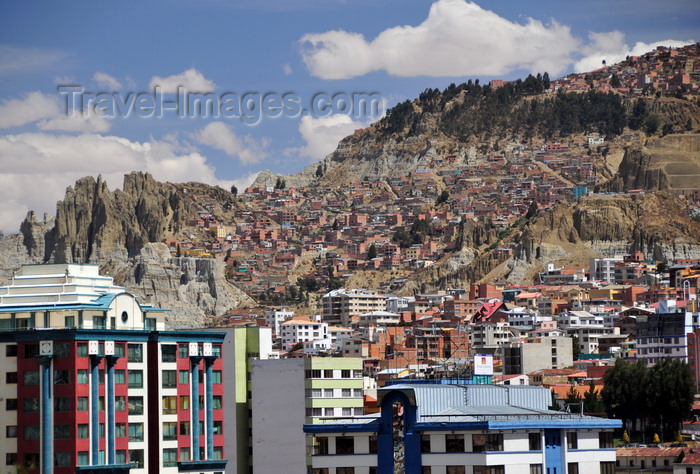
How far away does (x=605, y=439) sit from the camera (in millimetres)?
58875

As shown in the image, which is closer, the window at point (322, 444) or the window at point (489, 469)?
the window at point (489, 469)

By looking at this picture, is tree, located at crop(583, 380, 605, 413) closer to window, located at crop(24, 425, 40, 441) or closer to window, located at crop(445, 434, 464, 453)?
window, located at crop(24, 425, 40, 441)

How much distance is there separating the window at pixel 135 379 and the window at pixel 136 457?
2.81 meters

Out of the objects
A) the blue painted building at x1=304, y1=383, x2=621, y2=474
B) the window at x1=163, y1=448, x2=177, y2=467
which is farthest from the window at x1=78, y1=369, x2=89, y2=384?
the blue painted building at x1=304, y1=383, x2=621, y2=474

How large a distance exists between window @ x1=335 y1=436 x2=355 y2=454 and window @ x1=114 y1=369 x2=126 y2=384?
13.5 meters

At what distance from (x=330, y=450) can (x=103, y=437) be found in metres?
12.0

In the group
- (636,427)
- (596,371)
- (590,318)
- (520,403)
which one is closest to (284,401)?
(520,403)

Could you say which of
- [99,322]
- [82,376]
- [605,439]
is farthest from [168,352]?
[605,439]

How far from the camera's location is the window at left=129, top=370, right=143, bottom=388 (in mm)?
69056

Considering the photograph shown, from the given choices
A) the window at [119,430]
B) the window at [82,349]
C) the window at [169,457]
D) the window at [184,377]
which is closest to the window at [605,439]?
the window at [169,457]

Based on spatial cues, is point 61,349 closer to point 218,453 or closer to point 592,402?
point 218,453

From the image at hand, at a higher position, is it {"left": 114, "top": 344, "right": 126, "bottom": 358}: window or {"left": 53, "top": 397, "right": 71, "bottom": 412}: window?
{"left": 114, "top": 344, "right": 126, "bottom": 358}: window

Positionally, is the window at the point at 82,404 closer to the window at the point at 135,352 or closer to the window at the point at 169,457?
the window at the point at 135,352

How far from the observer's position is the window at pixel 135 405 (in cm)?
6881
